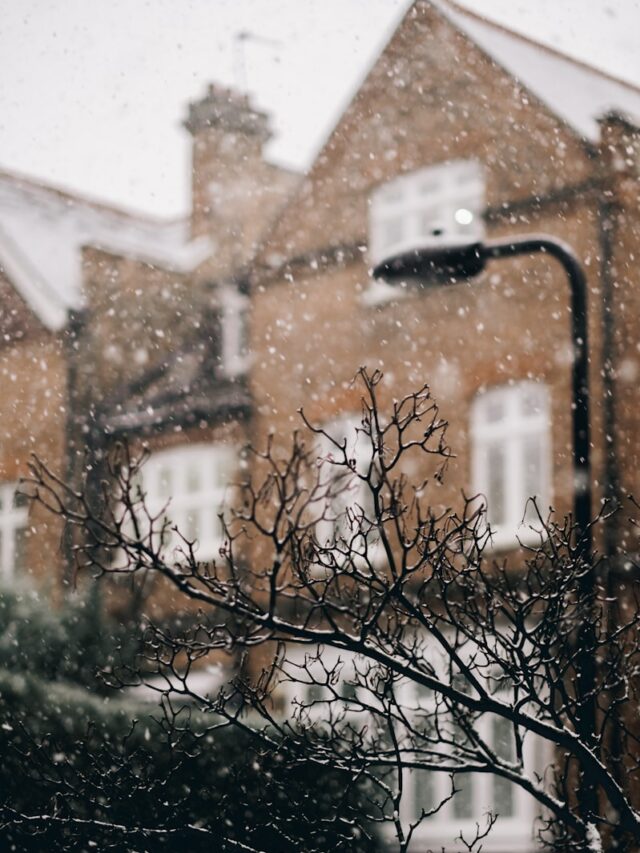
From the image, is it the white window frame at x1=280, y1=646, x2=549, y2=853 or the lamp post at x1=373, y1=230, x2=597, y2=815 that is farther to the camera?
the white window frame at x1=280, y1=646, x2=549, y2=853

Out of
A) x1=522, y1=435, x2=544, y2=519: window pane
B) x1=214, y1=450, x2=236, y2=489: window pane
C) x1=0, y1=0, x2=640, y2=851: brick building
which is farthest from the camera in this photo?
x1=214, y1=450, x2=236, y2=489: window pane

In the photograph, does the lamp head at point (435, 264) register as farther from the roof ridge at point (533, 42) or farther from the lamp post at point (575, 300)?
the roof ridge at point (533, 42)

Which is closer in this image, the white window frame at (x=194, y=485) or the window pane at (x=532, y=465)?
the window pane at (x=532, y=465)

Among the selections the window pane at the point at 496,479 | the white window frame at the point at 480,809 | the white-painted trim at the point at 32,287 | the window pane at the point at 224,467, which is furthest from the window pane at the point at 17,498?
the window pane at the point at 496,479

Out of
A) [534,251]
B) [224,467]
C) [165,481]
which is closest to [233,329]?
[224,467]

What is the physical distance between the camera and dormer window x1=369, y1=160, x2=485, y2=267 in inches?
510

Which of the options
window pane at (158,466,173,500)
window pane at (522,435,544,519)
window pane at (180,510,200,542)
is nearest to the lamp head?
window pane at (522,435,544,519)

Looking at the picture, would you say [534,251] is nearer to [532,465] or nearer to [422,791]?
[532,465]

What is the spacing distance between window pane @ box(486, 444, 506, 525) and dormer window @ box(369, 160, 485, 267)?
2331 millimetres

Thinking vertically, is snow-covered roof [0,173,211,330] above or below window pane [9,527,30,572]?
above

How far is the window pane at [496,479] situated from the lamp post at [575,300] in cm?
598

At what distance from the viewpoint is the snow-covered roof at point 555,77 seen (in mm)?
12461

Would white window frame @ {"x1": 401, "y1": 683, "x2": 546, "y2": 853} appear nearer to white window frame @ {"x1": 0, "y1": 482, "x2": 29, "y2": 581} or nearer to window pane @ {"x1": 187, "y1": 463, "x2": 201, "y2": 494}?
window pane @ {"x1": 187, "y1": 463, "x2": 201, "y2": 494}

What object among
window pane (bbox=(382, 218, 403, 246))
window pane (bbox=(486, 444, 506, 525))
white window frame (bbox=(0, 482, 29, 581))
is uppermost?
window pane (bbox=(382, 218, 403, 246))
